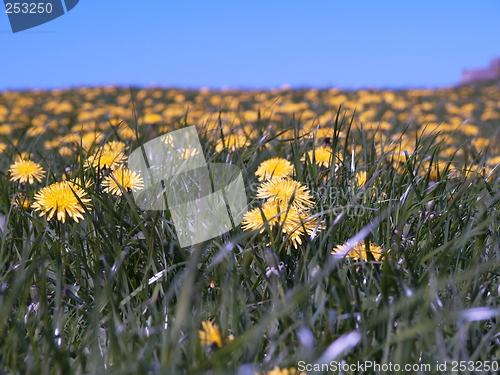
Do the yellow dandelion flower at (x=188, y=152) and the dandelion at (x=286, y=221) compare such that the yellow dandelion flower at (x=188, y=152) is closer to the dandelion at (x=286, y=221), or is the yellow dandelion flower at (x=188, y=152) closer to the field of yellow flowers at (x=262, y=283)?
the field of yellow flowers at (x=262, y=283)

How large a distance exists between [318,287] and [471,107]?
800 cm

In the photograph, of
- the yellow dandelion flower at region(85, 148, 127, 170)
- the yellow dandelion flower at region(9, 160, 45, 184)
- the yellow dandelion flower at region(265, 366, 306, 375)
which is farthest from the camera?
the yellow dandelion flower at region(9, 160, 45, 184)

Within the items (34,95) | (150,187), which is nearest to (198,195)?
(150,187)

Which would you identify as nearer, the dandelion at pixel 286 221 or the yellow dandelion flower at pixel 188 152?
the dandelion at pixel 286 221

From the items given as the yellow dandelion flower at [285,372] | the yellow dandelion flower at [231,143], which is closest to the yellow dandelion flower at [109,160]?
the yellow dandelion flower at [231,143]

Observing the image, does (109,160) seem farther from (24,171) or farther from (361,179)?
(361,179)
